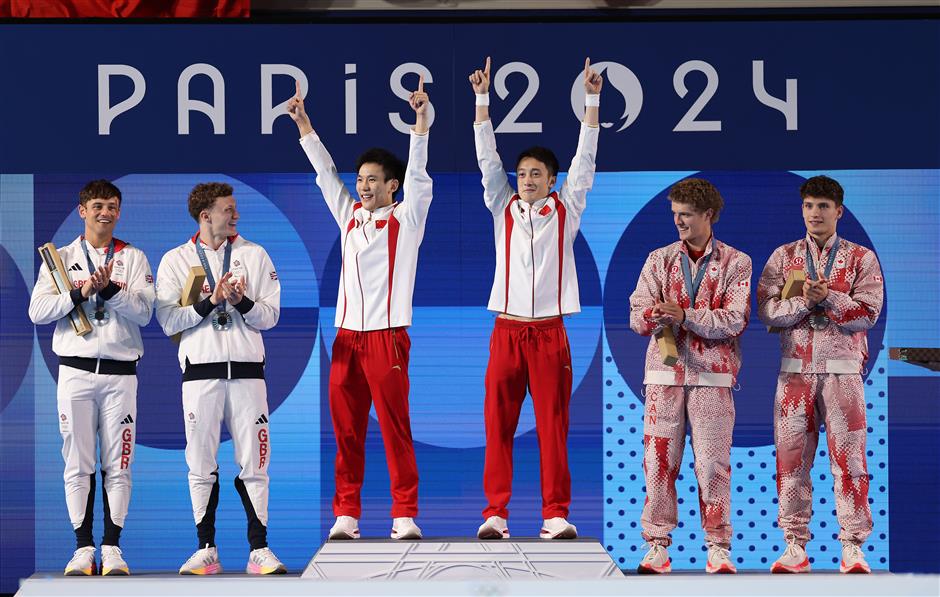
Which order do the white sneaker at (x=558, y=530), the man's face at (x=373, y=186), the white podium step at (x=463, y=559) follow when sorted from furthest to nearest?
the man's face at (x=373, y=186)
the white sneaker at (x=558, y=530)
the white podium step at (x=463, y=559)

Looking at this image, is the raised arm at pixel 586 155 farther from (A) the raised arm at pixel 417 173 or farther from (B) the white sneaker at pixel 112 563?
(B) the white sneaker at pixel 112 563

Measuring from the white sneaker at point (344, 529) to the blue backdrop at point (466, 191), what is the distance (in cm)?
98

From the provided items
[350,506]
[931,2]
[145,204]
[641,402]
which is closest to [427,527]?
[350,506]

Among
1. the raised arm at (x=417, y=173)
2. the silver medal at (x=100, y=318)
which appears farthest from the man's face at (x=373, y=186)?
the silver medal at (x=100, y=318)

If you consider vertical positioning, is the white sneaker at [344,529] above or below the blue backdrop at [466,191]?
below

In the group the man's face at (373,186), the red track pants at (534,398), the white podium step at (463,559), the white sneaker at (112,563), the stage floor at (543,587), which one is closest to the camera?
the stage floor at (543,587)

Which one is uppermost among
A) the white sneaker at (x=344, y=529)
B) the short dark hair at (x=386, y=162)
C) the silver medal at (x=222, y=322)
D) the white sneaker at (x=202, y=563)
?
the short dark hair at (x=386, y=162)

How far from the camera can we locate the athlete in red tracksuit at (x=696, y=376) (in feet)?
16.5

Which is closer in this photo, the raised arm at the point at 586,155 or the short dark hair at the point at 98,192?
the raised arm at the point at 586,155

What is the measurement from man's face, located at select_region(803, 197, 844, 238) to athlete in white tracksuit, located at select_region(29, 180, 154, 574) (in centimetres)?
336

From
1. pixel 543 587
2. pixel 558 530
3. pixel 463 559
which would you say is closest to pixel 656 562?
pixel 558 530

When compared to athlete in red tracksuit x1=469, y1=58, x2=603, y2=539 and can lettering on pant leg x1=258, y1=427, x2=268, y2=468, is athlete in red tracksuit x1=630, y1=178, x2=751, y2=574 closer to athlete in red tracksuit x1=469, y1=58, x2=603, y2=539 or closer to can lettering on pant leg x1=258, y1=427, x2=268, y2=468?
athlete in red tracksuit x1=469, y1=58, x2=603, y2=539

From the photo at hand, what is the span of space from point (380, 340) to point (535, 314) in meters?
0.77

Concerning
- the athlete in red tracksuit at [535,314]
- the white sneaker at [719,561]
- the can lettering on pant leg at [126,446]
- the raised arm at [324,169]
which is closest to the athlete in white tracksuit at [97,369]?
the can lettering on pant leg at [126,446]
